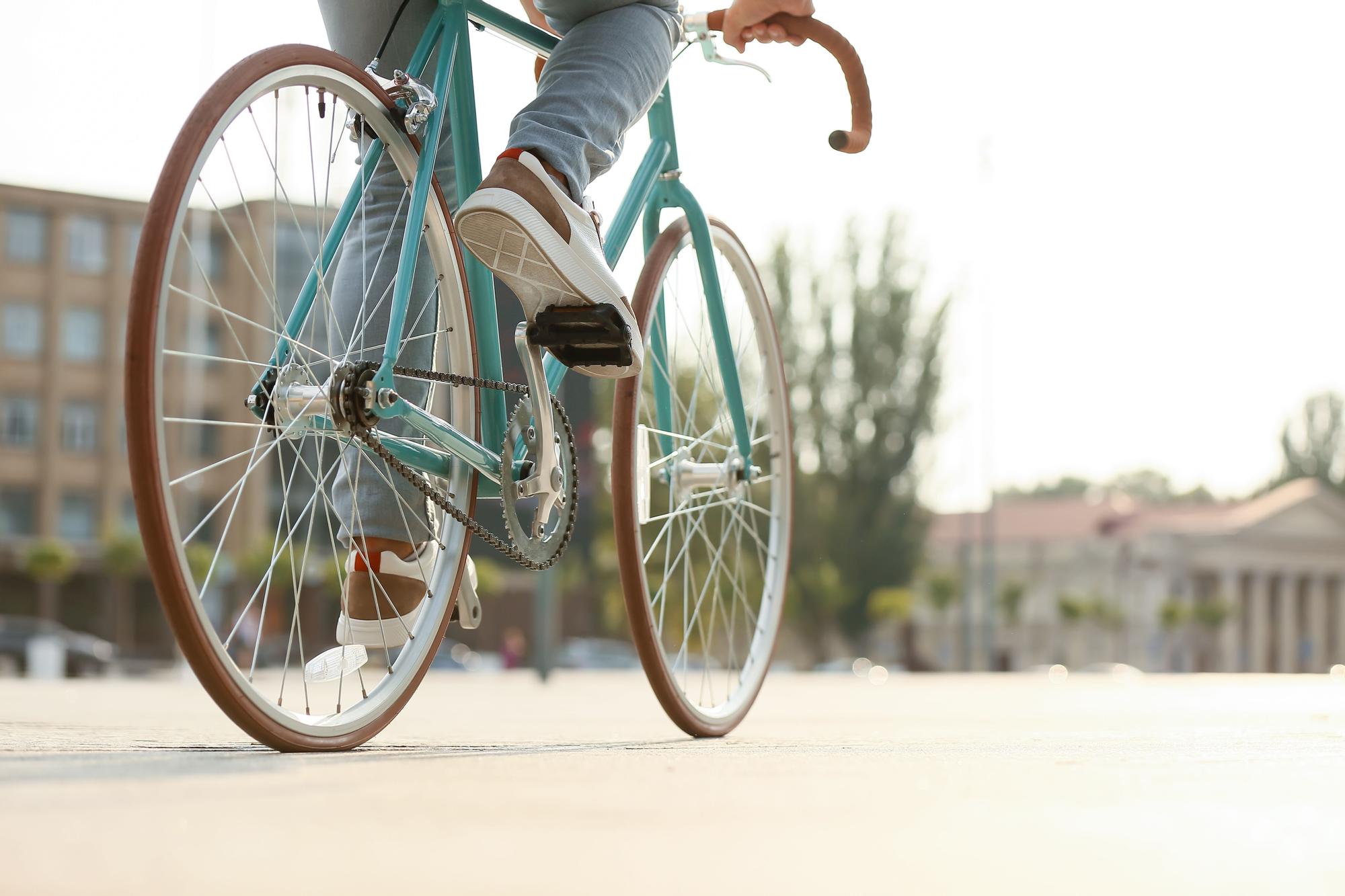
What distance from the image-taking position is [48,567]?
40.0 meters

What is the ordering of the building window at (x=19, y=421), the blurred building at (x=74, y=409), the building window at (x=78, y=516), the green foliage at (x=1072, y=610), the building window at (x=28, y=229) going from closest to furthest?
1. the blurred building at (x=74, y=409)
2. the building window at (x=19, y=421)
3. the building window at (x=78, y=516)
4. the building window at (x=28, y=229)
5. the green foliage at (x=1072, y=610)

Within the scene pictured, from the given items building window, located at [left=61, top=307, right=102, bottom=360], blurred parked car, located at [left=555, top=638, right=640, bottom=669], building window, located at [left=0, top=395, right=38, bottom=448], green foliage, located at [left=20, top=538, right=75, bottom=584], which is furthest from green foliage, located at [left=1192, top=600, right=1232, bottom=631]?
building window, located at [left=0, top=395, right=38, bottom=448]

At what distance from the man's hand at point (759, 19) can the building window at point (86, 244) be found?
4476 centimetres

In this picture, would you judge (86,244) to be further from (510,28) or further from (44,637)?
(510,28)

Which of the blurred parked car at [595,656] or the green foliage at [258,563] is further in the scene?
the blurred parked car at [595,656]

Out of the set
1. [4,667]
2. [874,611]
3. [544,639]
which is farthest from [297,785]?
[874,611]

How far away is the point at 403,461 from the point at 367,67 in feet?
1.74

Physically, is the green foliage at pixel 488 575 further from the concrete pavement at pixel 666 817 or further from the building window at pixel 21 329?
the concrete pavement at pixel 666 817

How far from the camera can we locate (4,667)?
112ft

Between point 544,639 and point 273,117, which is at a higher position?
point 273,117

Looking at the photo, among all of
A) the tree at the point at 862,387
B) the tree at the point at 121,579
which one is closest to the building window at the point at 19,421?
the tree at the point at 121,579

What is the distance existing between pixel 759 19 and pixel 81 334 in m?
45.4

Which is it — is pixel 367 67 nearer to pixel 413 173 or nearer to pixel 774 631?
pixel 413 173

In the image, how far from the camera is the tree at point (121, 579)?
41.1 meters
